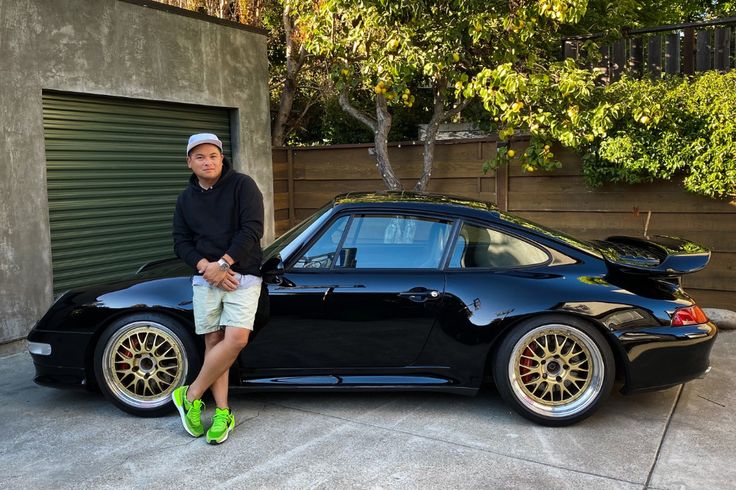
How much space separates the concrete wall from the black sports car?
207cm

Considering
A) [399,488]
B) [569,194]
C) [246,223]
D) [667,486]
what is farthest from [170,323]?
[569,194]

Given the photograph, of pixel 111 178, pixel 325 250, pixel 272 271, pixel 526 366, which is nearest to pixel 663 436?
pixel 526 366

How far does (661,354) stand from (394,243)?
1.69 metres

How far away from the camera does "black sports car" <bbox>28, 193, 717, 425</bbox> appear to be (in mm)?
3986

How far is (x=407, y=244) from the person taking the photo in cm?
429

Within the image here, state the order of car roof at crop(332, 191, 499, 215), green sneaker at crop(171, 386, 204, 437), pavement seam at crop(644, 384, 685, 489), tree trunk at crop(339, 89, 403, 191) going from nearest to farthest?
1. pavement seam at crop(644, 384, 685, 489)
2. green sneaker at crop(171, 386, 204, 437)
3. car roof at crop(332, 191, 499, 215)
4. tree trunk at crop(339, 89, 403, 191)

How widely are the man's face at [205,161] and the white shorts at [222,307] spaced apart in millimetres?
633

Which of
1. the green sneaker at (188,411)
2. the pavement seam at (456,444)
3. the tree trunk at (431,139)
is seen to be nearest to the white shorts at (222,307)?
the green sneaker at (188,411)

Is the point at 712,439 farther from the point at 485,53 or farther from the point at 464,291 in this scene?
the point at 485,53

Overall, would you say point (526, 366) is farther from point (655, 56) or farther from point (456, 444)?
point (655, 56)

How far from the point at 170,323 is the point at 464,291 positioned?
1779mm

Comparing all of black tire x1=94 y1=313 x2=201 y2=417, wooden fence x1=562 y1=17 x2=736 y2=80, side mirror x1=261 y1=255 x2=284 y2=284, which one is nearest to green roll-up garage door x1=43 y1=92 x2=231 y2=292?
black tire x1=94 y1=313 x2=201 y2=417

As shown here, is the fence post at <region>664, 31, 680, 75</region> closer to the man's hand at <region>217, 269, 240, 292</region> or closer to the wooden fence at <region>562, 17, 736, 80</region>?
the wooden fence at <region>562, 17, 736, 80</region>

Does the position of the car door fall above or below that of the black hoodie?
below
